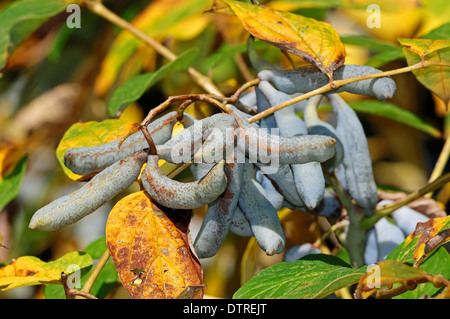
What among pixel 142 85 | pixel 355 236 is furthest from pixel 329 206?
pixel 142 85

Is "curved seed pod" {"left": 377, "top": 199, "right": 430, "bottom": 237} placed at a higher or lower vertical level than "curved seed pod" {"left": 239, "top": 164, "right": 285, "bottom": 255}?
lower

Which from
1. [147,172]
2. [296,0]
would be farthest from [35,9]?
[147,172]

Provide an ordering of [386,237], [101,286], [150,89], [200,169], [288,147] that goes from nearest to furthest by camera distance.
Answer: [288,147], [200,169], [386,237], [101,286], [150,89]

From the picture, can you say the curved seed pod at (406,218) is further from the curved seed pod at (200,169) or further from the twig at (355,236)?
the curved seed pod at (200,169)

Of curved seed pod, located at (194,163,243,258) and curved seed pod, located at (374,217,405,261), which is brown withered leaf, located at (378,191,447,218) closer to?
curved seed pod, located at (374,217,405,261)

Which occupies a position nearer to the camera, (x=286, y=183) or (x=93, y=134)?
(x=286, y=183)

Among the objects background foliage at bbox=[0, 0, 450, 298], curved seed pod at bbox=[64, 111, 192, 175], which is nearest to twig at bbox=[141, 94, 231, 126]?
curved seed pod at bbox=[64, 111, 192, 175]

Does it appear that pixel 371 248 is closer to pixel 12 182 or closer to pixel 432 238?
pixel 432 238
